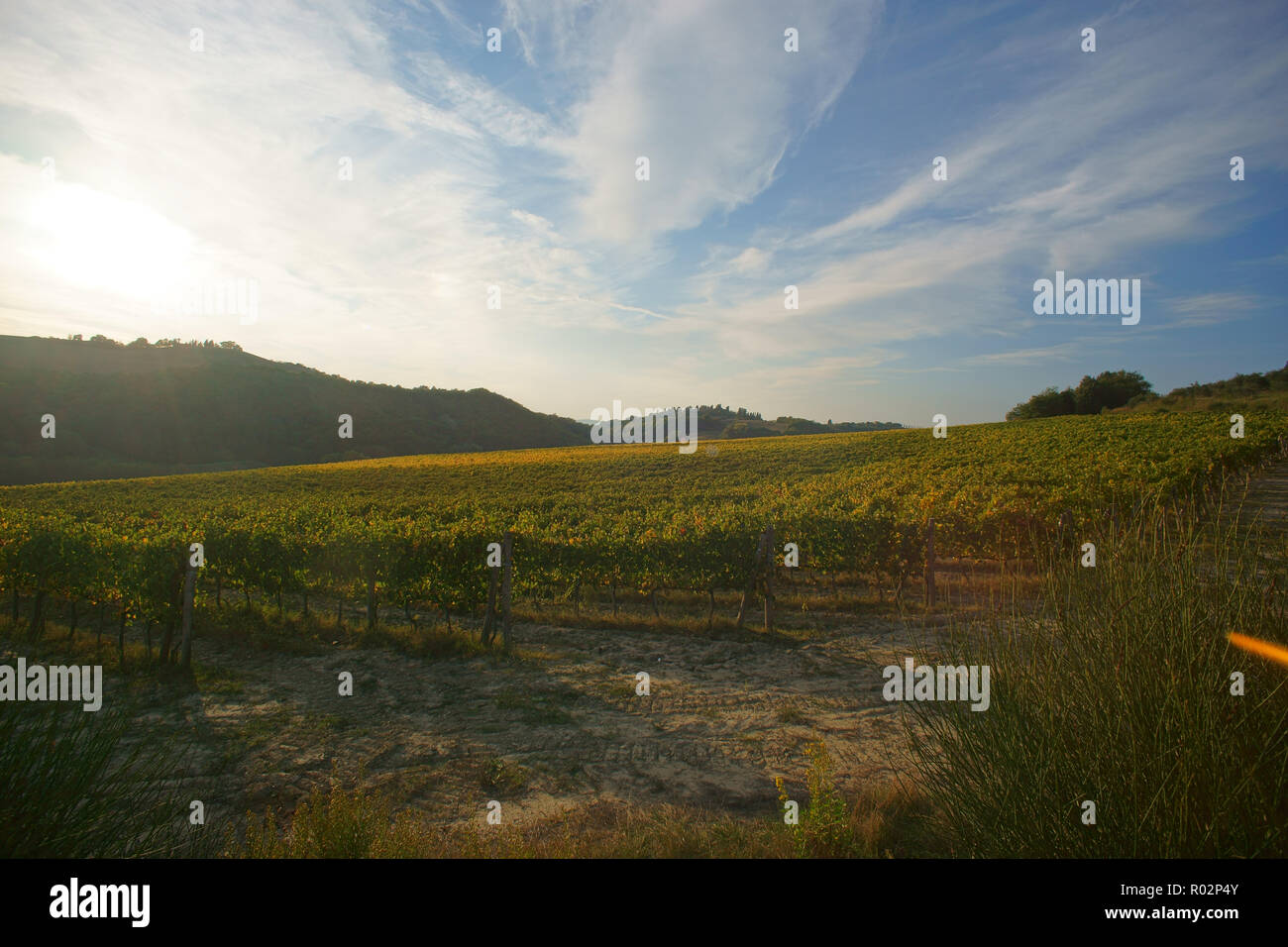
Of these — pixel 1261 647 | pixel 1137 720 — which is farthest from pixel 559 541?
pixel 1261 647

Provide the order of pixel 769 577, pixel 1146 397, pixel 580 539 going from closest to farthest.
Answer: pixel 769 577, pixel 580 539, pixel 1146 397

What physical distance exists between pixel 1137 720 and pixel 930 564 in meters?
12.6

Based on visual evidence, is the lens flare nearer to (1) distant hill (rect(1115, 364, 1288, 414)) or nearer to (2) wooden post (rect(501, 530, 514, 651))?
(2) wooden post (rect(501, 530, 514, 651))

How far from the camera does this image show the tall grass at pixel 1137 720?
2.52 meters

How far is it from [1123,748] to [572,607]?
14046 mm

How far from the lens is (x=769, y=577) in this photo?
13555 millimetres

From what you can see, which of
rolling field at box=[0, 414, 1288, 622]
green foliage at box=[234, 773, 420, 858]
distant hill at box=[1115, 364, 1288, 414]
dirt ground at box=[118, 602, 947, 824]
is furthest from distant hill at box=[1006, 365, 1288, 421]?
green foliage at box=[234, 773, 420, 858]

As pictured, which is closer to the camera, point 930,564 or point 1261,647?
point 1261,647

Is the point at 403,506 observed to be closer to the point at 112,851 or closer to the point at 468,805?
the point at 468,805

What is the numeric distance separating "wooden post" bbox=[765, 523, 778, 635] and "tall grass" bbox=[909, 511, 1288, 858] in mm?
9529

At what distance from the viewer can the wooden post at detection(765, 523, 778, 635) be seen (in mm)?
13188

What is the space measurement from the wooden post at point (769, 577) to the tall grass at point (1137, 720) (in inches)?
375

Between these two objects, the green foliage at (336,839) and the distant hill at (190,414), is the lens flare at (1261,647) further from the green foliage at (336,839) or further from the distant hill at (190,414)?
the distant hill at (190,414)
